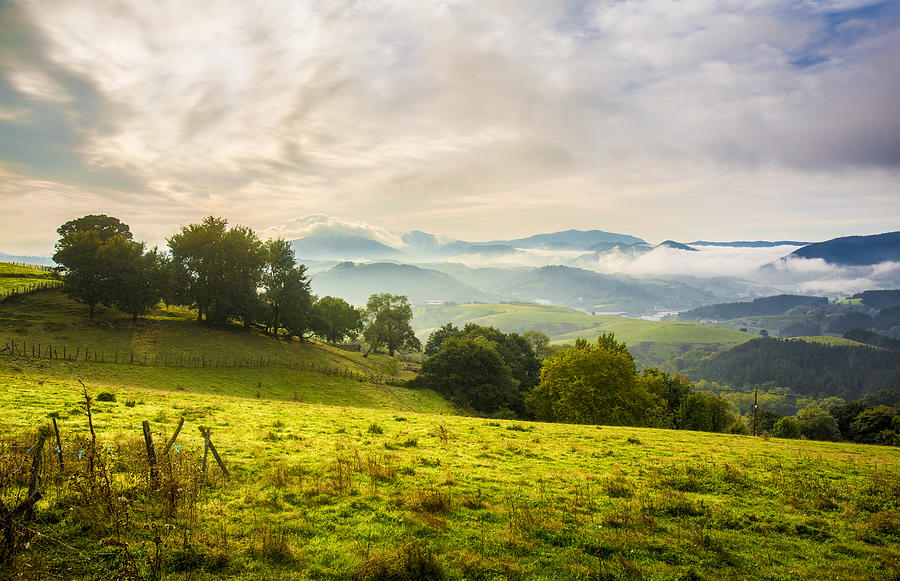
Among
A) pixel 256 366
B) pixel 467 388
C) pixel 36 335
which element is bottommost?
pixel 467 388

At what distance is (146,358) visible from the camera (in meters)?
42.3

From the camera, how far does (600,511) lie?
11062mm

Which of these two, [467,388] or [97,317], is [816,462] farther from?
[97,317]

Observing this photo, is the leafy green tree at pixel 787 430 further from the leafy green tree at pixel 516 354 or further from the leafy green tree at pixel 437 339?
the leafy green tree at pixel 437 339

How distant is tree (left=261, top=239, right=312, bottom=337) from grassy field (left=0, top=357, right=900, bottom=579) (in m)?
49.0

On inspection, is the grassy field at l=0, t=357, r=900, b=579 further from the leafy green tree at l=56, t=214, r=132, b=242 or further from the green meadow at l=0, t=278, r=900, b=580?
the leafy green tree at l=56, t=214, r=132, b=242

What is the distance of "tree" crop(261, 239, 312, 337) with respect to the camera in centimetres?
6669

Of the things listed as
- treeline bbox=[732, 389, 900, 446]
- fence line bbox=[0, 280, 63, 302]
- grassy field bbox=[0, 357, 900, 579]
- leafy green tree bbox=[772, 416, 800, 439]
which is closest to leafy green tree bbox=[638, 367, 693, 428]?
leafy green tree bbox=[772, 416, 800, 439]

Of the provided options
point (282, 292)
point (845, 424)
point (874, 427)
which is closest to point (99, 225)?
point (282, 292)

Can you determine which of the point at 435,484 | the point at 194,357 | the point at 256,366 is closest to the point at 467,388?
the point at 256,366

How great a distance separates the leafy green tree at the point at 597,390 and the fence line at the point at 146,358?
28757 mm

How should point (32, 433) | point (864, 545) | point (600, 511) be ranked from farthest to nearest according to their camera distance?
point (32, 433) < point (600, 511) < point (864, 545)

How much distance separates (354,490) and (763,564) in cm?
1044

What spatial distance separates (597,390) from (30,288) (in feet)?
267
